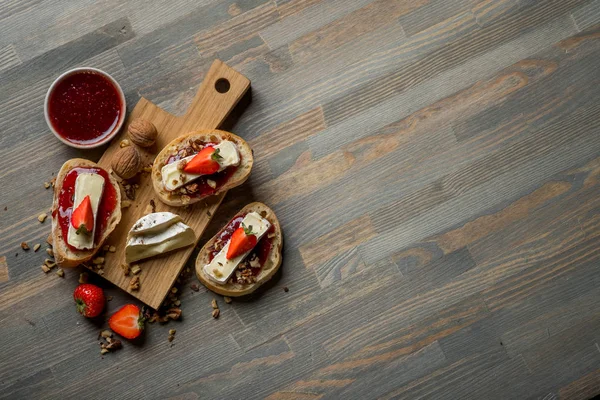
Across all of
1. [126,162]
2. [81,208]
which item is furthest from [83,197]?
[126,162]

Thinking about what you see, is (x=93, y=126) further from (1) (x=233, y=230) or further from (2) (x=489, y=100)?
(2) (x=489, y=100)

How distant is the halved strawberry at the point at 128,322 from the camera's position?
216 centimetres

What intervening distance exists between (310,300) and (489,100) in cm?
109

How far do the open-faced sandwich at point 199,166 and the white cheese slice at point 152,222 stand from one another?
6cm

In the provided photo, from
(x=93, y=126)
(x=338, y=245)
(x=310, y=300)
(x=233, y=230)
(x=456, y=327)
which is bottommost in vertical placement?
(x=456, y=327)

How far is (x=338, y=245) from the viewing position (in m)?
2.23

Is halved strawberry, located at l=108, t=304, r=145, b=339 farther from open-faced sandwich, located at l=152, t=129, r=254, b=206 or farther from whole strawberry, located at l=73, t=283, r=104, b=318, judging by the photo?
open-faced sandwich, located at l=152, t=129, r=254, b=206

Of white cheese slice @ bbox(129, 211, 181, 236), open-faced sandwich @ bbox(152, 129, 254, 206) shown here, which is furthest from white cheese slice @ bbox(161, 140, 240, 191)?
white cheese slice @ bbox(129, 211, 181, 236)

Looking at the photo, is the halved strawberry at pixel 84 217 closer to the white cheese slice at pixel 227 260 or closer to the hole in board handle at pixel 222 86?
the white cheese slice at pixel 227 260

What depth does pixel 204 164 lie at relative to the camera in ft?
6.65

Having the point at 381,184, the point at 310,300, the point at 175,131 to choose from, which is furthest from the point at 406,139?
the point at 175,131

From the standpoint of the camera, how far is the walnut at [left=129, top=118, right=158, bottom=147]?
2.09 m

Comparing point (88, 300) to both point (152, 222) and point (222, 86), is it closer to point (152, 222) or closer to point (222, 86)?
point (152, 222)

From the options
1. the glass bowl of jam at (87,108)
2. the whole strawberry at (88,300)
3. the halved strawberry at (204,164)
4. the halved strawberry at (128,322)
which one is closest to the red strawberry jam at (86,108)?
the glass bowl of jam at (87,108)
